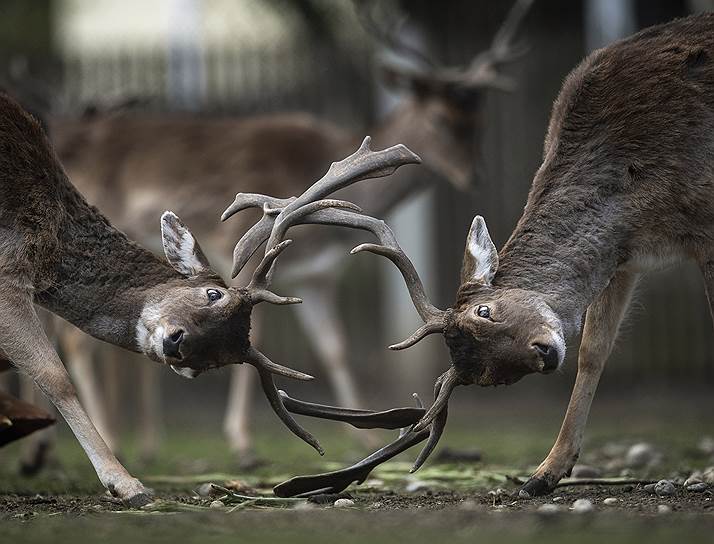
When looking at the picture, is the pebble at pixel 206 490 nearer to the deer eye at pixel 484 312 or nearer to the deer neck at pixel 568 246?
the deer eye at pixel 484 312

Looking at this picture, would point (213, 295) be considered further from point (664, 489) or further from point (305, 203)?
point (664, 489)

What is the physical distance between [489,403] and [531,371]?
347 inches

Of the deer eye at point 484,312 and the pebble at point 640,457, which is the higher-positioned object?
the deer eye at point 484,312

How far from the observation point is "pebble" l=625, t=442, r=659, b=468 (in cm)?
838

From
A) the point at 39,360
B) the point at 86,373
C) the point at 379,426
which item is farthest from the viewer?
the point at 86,373

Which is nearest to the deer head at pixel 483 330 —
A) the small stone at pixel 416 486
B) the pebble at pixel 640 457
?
the small stone at pixel 416 486

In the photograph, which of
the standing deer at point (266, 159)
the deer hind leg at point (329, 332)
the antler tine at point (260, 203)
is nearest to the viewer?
the antler tine at point (260, 203)

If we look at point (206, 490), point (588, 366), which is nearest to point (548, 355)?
point (588, 366)

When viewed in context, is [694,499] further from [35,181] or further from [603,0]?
[603,0]

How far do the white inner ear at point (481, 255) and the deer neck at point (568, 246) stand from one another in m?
0.07

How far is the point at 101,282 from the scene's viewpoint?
286 inches

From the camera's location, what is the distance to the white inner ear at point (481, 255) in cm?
661

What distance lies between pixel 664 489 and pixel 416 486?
137 centimetres

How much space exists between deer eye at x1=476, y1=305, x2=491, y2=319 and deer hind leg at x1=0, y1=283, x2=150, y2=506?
1.85 m
